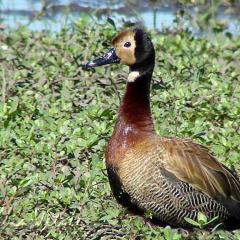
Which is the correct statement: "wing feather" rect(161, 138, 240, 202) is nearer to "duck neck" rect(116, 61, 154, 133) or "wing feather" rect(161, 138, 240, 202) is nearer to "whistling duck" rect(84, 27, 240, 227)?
"whistling duck" rect(84, 27, 240, 227)

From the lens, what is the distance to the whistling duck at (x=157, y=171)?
588 centimetres

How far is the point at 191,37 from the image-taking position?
9.41m

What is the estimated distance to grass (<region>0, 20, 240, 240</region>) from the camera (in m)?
5.81

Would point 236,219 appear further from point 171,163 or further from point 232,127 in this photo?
point 232,127

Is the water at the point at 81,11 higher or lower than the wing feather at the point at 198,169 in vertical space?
lower

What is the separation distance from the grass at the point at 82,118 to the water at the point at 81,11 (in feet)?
3.75

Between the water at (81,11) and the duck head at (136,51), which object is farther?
the water at (81,11)

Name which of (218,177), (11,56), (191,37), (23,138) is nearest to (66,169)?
(23,138)

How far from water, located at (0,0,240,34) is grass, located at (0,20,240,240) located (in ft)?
3.75

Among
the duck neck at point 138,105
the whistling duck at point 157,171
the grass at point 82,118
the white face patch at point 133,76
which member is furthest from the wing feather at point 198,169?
the white face patch at point 133,76

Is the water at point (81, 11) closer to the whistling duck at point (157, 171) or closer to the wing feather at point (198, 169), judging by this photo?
the whistling duck at point (157, 171)

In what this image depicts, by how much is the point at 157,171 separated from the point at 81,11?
5.90 metres

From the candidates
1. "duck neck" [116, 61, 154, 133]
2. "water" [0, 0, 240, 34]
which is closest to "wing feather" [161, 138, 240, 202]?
"duck neck" [116, 61, 154, 133]

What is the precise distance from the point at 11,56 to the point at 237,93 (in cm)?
173
